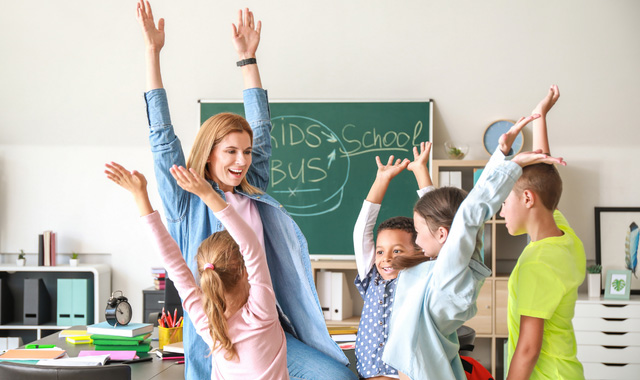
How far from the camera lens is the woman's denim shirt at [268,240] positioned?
1.80m

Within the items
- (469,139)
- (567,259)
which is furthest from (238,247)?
(469,139)

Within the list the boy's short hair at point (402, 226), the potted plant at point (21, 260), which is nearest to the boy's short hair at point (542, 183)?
the boy's short hair at point (402, 226)

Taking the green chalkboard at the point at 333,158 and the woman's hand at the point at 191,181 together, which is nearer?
the woman's hand at the point at 191,181

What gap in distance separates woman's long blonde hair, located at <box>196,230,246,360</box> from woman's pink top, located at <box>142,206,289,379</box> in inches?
1.2

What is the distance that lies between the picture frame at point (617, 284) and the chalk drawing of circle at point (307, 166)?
1.82 m

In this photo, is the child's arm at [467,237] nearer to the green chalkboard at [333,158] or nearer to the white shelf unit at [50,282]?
the green chalkboard at [333,158]

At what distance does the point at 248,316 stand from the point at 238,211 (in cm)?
42

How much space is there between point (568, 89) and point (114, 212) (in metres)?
3.33

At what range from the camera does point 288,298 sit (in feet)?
6.37

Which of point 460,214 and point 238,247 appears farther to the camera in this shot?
point 238,247

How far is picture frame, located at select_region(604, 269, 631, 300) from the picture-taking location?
4066 millimetres

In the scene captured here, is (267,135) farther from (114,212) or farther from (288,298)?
(114,212)

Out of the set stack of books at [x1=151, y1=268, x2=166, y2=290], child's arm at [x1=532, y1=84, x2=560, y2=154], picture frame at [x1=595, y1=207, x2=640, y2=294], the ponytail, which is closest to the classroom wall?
picture frame at [x1=595, y1=207, x2=640, y2=294]

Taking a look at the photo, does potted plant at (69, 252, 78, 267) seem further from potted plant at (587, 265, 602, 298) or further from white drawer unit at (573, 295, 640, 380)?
potted plant at (587, 265, 602, 298)
